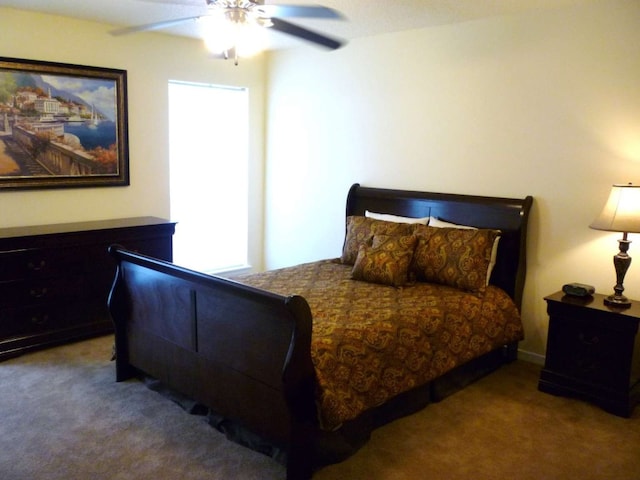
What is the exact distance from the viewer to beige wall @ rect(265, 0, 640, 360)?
3549 mm

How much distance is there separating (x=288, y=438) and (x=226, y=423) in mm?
574

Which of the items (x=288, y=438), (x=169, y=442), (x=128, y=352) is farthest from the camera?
Result: (x=128, y=352)

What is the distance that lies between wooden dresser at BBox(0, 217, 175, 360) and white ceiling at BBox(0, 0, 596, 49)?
5.22 feet

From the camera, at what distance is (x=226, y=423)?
2.93 meters

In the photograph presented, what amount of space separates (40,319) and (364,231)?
2.45m

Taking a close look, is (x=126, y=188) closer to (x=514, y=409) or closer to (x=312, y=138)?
(x=312, y=138)

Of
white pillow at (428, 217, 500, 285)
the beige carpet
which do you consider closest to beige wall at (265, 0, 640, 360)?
white pillow at (428, 217, 500, 285)

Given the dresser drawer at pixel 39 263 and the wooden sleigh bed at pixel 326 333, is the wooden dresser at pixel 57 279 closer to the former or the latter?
the dresser drawer at pixel 39 263

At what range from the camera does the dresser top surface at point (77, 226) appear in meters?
3.88

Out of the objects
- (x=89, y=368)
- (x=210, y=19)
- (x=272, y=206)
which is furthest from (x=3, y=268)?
(x=272, y=206)

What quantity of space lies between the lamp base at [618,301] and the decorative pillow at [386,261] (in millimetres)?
1255

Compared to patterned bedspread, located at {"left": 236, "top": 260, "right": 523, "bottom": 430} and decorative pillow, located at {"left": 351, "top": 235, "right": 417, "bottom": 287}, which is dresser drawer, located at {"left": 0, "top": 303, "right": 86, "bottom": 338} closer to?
patterned bedspread, located at {"left": 236, "top": 260, "right": 523, "bottom": 430}

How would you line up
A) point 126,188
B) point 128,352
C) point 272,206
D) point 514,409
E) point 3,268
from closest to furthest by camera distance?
point 514,409 → point 128,352 → point 3,268 → point 126,188 → point 272,206

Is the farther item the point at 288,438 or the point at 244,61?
the point at 244,61
